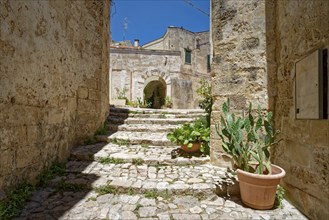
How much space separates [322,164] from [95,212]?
7.79 ft

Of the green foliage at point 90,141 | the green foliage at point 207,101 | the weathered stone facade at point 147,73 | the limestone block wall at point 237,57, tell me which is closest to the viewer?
the limestone block wall at point 237,57

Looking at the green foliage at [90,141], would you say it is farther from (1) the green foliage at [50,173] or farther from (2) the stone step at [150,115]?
(2) the stone step at [150,115]

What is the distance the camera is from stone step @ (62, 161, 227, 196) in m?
2.35

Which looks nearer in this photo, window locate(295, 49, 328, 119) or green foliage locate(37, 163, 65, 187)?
window locate(295, 49, 328, 119)

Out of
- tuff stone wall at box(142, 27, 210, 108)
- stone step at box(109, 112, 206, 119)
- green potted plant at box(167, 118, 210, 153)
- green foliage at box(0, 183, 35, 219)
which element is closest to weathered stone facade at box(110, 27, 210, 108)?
tuff stone wall at box(142, 27, 210, 108)

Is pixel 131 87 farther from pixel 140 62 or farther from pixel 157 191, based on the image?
pixel 157 191

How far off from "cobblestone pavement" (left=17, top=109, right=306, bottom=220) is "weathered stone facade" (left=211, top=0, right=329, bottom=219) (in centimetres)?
40

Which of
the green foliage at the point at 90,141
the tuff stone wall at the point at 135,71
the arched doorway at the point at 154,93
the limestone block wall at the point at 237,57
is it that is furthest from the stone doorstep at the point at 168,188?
the arched doorway at the point at 154,93

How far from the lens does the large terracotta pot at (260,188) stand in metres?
2.01

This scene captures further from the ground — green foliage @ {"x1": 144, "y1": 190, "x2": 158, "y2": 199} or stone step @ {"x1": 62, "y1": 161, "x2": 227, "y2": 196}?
stone step @ {"x1": 62, "y1": 161, "x2": 227, "y2": 196}

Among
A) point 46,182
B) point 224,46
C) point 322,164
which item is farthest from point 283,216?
point 46,182

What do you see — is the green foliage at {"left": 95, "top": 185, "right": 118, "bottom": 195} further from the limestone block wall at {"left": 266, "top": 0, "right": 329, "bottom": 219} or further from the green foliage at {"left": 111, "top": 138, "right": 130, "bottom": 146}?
the limestone block wall at {"left": 266, "top": 0, "right": 329, "bottom": 219}

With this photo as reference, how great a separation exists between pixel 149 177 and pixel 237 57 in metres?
2.24

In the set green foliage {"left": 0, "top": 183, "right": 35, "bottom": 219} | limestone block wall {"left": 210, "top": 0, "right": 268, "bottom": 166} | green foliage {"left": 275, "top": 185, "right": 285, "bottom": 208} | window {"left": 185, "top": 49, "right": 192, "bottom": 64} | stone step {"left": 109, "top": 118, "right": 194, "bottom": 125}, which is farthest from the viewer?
window {"left": 185, "top": 49, "right": 192, "bottom": 64}
